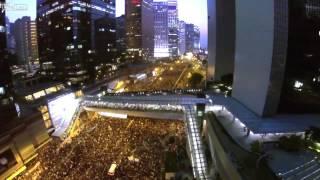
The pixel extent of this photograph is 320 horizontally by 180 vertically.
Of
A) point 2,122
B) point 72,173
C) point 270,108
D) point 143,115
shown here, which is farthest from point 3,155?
point 270,108

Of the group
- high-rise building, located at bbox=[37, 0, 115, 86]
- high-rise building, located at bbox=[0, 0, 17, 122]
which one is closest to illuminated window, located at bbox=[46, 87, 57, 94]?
high-rise building, located at bbox=[0, 0, 17, 122]

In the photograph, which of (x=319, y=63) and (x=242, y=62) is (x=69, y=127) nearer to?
(x=242, y=62)

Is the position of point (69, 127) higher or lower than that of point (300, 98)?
lower

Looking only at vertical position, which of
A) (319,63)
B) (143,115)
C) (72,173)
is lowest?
(72,173)

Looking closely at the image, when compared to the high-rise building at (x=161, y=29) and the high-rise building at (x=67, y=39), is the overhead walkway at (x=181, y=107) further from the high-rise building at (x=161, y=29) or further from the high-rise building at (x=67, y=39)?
the high-rise building at (x=161, y=29)

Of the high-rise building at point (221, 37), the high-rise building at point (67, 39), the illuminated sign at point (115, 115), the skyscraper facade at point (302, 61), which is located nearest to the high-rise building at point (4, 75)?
the illuminated sign at point (115, 115)

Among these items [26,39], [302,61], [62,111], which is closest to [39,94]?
[62,111]

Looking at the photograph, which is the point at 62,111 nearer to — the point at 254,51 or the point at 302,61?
the point at 254,51
